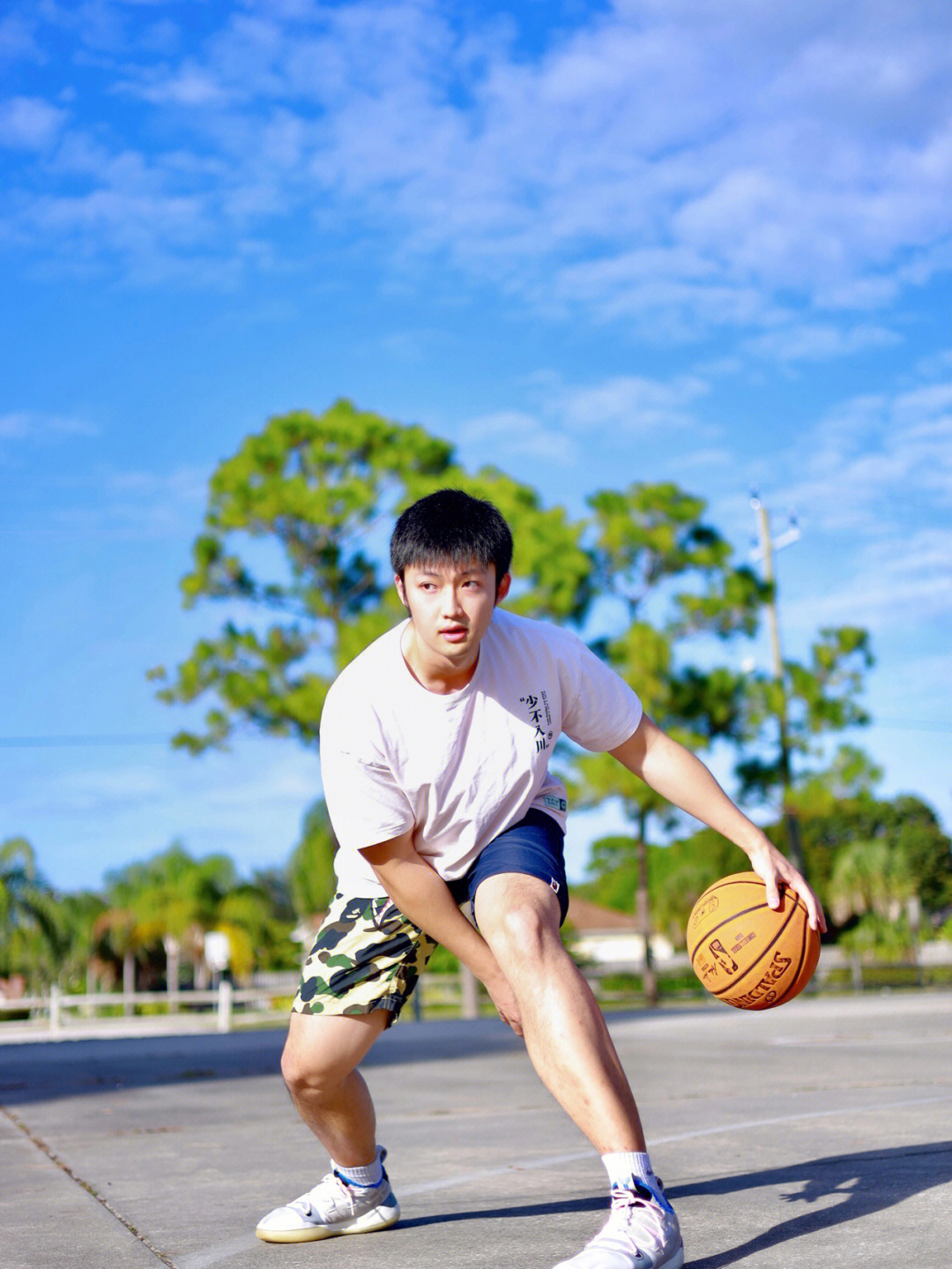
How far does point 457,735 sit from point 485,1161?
7.75 feet

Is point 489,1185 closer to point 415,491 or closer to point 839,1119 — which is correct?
point 839,1119

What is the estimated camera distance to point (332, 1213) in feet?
12.1

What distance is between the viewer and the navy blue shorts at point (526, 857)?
130 inches

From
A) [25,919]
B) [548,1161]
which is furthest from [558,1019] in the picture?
[25,919]

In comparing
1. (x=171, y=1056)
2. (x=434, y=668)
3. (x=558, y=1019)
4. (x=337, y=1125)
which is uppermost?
(x=434, y=668)

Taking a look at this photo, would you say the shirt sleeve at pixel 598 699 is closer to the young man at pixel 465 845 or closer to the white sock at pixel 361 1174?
the young man at pixel 465 845

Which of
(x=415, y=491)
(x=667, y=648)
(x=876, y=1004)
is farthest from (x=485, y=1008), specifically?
(x=876, y=1004)

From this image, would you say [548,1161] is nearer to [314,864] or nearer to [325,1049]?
[325,1049]

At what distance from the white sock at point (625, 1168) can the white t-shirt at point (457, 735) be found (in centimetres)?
82

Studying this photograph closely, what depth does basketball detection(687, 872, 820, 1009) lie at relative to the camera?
3.40 meters

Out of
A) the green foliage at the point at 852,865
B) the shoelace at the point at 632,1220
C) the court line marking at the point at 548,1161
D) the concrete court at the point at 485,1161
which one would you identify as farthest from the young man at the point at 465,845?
the green foliage at the point at 852,865

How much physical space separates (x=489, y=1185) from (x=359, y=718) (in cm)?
196

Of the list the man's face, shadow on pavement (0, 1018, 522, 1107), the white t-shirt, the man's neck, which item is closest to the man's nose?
the man's face

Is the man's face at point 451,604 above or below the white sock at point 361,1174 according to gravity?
above
